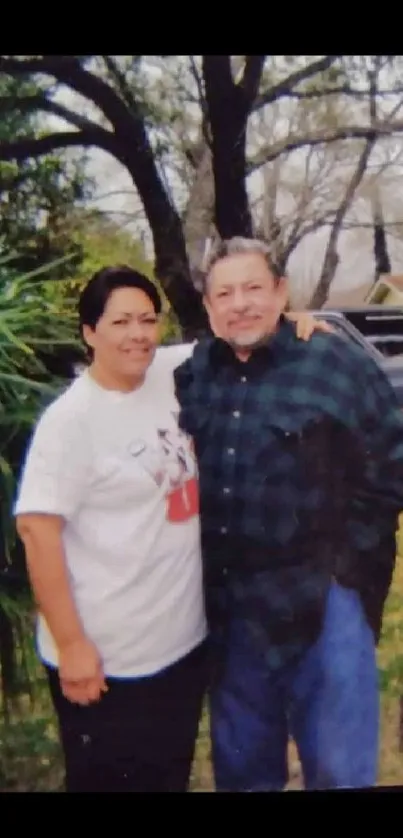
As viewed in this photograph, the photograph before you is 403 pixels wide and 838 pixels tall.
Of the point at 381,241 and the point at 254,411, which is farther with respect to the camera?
the point at 381,241

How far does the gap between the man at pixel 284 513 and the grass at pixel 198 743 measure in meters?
0.03

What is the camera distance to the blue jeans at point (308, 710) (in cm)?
205

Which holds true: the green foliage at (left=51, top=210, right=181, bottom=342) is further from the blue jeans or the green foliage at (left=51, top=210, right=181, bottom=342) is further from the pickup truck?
the blue jeans

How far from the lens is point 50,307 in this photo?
2.06 metres

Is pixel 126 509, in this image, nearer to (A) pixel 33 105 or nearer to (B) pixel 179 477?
(B) pixel 179 477

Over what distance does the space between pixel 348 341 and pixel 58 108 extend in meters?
0.79

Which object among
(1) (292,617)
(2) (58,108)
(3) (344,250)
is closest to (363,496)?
(1) (292,617)

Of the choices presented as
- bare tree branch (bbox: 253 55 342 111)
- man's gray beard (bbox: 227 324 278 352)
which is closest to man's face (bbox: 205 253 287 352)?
man's gray beard (bbox: 227 324 278 352)

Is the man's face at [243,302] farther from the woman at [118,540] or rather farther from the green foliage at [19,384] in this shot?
the green foliage at [19,384]

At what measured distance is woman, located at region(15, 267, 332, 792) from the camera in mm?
1940

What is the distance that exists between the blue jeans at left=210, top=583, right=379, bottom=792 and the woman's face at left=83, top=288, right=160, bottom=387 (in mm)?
587

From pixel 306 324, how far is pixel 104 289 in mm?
427

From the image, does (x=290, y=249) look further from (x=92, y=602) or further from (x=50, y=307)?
(x=92, y=602)

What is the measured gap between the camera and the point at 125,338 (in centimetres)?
198
